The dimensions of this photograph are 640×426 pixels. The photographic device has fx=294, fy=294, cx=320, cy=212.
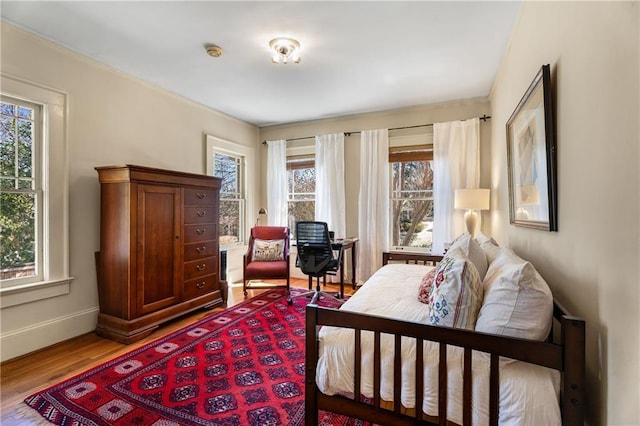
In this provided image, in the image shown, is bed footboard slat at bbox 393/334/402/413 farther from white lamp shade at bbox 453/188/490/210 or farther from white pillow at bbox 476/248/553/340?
white lamp shade at bbox 453/188/490/210

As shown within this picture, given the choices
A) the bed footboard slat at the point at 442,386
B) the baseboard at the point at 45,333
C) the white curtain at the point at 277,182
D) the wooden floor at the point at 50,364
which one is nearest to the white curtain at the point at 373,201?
the white curtain at the point at 277,182

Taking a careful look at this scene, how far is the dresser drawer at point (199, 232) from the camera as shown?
3162mm

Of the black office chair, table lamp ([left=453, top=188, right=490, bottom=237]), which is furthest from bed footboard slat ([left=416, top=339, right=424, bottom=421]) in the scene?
table lamp ([left=453, top=188, right=490, bottom=237])

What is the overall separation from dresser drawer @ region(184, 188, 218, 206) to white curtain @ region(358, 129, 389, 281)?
6.65ft

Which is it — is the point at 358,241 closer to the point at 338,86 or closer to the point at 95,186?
the point at 338,86

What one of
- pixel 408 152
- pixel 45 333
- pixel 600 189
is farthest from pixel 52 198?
pixel 408 152

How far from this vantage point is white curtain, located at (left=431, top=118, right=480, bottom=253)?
371 cm

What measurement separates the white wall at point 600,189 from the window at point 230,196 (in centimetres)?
396

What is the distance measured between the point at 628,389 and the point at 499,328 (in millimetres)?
349

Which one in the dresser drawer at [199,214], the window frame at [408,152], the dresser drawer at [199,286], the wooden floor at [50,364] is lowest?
the wooden floor at [50,364]

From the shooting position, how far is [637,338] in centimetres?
81

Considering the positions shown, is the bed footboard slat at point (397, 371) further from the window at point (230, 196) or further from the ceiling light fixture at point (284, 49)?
the window at point (230, 196)

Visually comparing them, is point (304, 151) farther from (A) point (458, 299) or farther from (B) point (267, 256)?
(A) point (458, 299)

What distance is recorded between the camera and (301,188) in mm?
4918
